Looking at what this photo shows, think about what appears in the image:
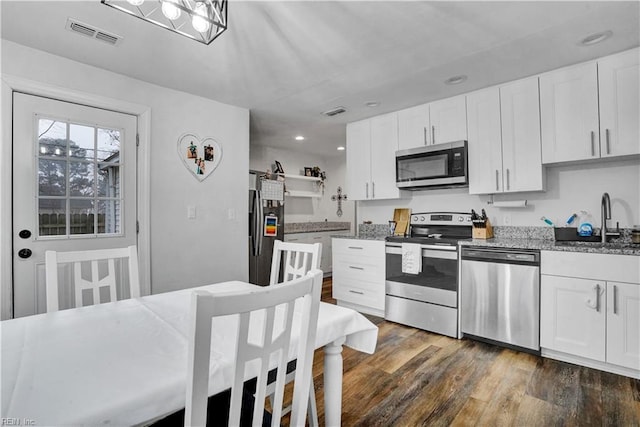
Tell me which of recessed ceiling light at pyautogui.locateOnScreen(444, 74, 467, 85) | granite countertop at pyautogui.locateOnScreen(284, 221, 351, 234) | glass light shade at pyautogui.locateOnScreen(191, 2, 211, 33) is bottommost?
granite countertop at pyautogui.locateOnScreen(284, 221, 351, 234)

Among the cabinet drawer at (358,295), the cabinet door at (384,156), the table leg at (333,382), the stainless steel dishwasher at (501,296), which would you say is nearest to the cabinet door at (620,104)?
the stainless steel dishwasher at (501,296)

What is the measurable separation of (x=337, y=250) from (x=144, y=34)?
2711 mm

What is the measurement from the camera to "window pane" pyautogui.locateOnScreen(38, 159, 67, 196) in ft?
7.76

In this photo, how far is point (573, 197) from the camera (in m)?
2.79

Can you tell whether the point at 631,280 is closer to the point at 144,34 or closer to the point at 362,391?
the point at 362,391

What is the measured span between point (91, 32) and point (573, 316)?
151 inches

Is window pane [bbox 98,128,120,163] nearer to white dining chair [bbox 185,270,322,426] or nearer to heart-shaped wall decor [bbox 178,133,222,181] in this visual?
heart-shaped wall decor [bbox 178,133,222,181]

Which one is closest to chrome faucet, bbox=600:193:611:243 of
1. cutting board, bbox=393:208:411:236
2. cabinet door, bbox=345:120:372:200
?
cutting board, bbox=393:208:411:236

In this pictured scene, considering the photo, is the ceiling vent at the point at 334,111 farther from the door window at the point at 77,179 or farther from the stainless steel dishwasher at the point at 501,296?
the door window at the point at 77,179

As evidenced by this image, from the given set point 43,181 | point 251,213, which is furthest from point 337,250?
point 43,181

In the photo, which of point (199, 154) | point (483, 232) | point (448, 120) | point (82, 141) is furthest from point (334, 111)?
point (82, 141)

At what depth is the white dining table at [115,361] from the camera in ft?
2.37

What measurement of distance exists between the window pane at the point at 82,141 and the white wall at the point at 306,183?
2.68 meters

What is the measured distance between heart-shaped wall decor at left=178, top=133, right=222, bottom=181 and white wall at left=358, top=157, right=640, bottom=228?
2.50 meters
